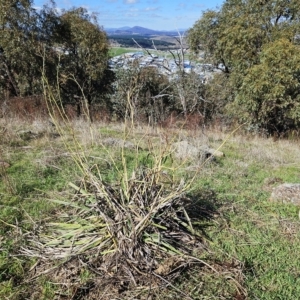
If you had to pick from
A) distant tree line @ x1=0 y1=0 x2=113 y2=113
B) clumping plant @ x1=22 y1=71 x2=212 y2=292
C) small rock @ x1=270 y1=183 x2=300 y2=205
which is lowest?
small rock @ x1=270 y1=183 x2=300 y2=205

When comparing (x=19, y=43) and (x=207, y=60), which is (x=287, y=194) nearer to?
(x=207, y=60)

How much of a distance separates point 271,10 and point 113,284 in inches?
440

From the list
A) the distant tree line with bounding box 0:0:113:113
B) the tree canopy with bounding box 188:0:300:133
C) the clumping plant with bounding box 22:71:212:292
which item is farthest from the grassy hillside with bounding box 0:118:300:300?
the distant tree line with bounding box 0:0:113:113

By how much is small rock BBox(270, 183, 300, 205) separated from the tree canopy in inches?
233

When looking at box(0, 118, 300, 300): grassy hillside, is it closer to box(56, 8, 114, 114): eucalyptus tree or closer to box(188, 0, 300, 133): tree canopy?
box(188, 0, 300, 133): tree canopy

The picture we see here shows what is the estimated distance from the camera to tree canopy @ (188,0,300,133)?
8.91 meters

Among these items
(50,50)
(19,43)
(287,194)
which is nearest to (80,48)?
(50,50)

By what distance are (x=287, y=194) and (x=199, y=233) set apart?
4.53 feet

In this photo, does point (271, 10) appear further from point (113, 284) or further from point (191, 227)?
point (113, 284)

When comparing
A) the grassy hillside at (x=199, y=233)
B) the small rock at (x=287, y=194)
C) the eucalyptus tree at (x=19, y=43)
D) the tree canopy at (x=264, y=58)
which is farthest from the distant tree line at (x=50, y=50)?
the small rock at (x=287, y=194)

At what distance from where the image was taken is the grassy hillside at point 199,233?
7.11 ft

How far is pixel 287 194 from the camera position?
3.61 meters

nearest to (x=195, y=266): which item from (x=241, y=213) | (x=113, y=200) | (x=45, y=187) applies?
(x=113, y=200)

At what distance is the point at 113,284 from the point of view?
2.18 metres
